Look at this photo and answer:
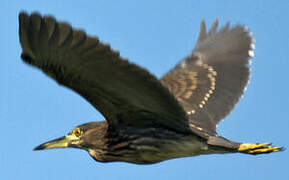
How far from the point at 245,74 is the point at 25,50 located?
4094 mm

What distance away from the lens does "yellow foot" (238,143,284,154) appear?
7647 millimetres

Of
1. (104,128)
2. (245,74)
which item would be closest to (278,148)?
(245,74)

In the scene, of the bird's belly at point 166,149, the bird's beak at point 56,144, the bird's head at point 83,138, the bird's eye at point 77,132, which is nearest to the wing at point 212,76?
the bird's belly at point 166,149

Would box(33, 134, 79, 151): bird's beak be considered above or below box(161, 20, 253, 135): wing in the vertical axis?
below

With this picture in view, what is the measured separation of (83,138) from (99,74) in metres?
1.63

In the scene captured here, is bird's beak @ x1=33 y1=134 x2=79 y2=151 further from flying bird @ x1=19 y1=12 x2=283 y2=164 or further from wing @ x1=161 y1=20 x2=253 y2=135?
wing @ x1=161 y1=20 x2=253 y2=135

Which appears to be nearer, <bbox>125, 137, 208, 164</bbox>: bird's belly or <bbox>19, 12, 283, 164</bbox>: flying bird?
<bbox>19, 12, 283, 164</bbox>: flying bird

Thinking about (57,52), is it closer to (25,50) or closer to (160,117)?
(25,50)

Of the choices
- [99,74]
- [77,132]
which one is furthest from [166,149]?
[99,74]

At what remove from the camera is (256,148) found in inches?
306

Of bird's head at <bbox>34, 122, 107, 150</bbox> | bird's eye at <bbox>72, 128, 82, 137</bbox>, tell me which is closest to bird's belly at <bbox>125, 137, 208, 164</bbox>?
bird's head at <bbox>34, 122, 107, 150</bbox>

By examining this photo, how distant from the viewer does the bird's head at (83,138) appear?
7.65 meters

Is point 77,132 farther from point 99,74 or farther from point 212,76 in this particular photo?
point 212,76

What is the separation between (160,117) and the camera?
724 centimetres
